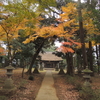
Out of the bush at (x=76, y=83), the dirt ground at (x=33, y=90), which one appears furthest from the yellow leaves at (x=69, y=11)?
the dirt ground at (x=33, y=90)

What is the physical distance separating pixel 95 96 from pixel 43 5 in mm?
5186

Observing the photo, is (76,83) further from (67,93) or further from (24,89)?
(24,89)

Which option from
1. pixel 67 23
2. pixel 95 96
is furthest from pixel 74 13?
pixel 95 96

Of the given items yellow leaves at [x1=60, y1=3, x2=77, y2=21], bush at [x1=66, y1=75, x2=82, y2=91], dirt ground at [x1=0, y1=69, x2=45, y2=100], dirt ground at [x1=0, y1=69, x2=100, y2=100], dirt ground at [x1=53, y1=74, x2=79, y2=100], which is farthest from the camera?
yellow leaves at [x1=60, y1=3, x2=77, y2=21]

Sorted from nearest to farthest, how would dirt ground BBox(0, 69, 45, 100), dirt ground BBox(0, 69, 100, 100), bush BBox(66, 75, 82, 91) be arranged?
dirt ground BBox(0, 69, 45, 100), dirt ground BBox(0, 69, 100, 100), bush BBox(66, 75, 82, 91)

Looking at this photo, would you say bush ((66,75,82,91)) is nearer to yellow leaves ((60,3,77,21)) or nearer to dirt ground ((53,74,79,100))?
dirt ground ((53,74,79,100))

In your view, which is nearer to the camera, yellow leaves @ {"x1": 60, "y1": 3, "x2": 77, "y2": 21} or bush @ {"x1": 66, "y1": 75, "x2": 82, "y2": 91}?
bush @ {"x1": 66, "y1": 75, "x2": 82, "y2": 91}

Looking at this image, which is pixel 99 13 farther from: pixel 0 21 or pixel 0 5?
pixel 0 21

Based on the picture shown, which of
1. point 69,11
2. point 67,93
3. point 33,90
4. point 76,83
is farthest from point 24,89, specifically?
point 69,11

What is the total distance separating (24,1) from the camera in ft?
20.0

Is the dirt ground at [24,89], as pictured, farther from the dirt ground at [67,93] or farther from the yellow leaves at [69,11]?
the yellow leaves at [69,11]

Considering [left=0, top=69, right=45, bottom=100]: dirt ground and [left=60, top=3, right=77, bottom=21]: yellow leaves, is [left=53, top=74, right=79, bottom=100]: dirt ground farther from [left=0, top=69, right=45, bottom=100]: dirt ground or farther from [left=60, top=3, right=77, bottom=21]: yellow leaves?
[left=60, top=3, right=77, bottom=21]: yellow leaves

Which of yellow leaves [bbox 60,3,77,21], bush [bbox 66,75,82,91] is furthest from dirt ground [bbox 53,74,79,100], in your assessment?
yellow leaves [bbox 60,3,77,21]

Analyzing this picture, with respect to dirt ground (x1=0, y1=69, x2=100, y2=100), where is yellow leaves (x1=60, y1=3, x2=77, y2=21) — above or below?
above
